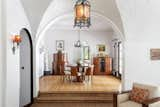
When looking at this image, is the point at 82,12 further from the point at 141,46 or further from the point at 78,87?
the point at 78,87

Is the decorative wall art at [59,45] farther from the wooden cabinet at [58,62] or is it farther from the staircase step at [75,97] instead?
the staircase step at [75,97]

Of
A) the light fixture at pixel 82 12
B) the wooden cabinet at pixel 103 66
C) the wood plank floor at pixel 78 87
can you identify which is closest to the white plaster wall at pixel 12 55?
the light fixture at pixel 82 12

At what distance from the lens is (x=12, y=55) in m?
5.04

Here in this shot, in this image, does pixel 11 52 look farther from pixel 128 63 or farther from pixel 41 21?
pixel 128 63

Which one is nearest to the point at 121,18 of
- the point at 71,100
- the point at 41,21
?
the point at 41,21

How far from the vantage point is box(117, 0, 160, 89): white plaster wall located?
20.7 feet

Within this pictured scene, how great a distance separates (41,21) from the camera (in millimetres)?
6742

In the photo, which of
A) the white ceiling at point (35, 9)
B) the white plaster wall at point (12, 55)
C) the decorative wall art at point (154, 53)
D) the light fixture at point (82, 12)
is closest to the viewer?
the light fixture at point (82, 12)

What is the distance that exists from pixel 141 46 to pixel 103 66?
6.56 metres

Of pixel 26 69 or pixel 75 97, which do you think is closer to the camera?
pixel 26 69

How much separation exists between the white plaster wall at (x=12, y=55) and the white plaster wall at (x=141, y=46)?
2.87 m

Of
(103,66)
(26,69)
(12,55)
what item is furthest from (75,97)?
(103,66)

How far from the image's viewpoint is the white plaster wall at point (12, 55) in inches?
185

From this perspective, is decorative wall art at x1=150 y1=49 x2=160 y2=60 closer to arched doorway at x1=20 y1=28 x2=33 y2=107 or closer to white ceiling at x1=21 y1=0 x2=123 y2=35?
white ceiling at x1=21 y1=0 x2=123 y2=35
